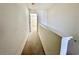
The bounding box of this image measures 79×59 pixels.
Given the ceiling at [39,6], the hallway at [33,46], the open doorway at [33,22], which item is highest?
the ceiling at [39,6]

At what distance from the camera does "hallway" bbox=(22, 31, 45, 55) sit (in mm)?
1307

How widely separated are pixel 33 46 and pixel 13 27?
29 centimetres

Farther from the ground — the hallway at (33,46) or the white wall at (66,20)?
the white wall at (66,20)

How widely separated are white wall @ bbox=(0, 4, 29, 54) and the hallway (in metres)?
0.06

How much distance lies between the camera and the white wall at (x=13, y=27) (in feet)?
4.21

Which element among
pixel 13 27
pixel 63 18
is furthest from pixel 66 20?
pixel 13 27

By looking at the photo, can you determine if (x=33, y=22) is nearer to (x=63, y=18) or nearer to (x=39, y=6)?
(x=39, y=6)

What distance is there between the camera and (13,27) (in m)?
1.32

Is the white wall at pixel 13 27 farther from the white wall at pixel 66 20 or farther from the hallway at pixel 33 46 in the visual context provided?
the white wall at pixel 66 20

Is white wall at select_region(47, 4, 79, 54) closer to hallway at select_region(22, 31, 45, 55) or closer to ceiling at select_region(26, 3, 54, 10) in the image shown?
ceiling at select_region(26, 3, 54, 10)

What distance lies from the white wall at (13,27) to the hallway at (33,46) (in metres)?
0.06

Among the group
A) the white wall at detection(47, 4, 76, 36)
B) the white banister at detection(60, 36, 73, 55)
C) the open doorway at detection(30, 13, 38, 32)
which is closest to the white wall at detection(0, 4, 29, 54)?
the open doorway at detection(30, 13, 38, 32)

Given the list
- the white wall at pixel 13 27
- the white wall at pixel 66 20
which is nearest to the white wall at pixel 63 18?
the white wall at pixel 66 20

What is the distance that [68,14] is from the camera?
1276 millimetres
